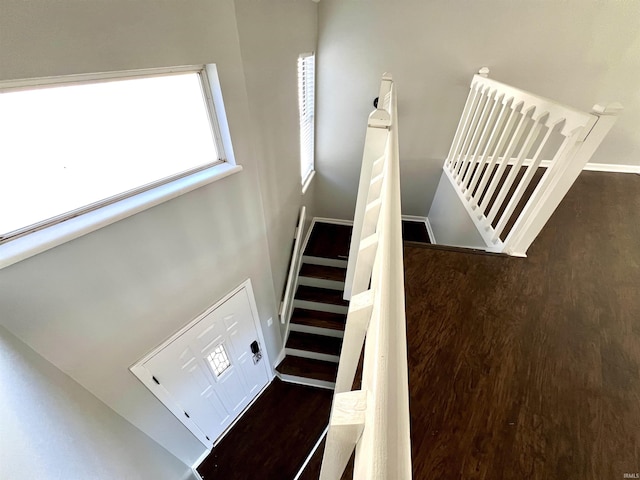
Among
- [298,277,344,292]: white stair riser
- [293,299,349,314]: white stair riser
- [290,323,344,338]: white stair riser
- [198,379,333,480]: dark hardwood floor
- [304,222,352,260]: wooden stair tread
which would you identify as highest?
[304,222,352,260]: wooden stair tread

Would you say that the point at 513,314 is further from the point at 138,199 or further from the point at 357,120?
the point at 357,120

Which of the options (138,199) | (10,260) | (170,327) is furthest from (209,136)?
(170,327)

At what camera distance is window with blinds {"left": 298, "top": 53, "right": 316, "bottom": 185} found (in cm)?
271

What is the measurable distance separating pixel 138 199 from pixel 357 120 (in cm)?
262

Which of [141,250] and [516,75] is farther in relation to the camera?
[516,75]

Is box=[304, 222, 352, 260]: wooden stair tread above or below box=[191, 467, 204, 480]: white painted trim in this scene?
above

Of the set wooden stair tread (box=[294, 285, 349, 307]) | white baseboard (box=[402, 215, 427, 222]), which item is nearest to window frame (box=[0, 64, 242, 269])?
wooden stair tread (box=[294, 285, 349, 307])

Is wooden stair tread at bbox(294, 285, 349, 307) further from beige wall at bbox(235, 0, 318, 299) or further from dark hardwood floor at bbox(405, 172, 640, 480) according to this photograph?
dark hardwood floor at bbox(405, 172, 640, 480)

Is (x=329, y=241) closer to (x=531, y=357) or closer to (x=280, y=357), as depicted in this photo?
(x=280, y=357)

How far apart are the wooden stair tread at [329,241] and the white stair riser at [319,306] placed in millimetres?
638

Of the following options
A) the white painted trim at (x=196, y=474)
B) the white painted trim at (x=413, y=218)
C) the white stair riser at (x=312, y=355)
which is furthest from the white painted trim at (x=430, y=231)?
the white painted trim at (x=196, y=474)

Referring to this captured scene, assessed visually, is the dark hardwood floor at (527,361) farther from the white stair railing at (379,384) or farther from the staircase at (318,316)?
the staircase at (318,316)

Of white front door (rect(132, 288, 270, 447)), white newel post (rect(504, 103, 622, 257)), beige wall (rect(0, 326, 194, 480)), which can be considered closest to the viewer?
beige wall (rect(0, 326, 194, 480))

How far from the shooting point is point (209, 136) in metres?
1.63
